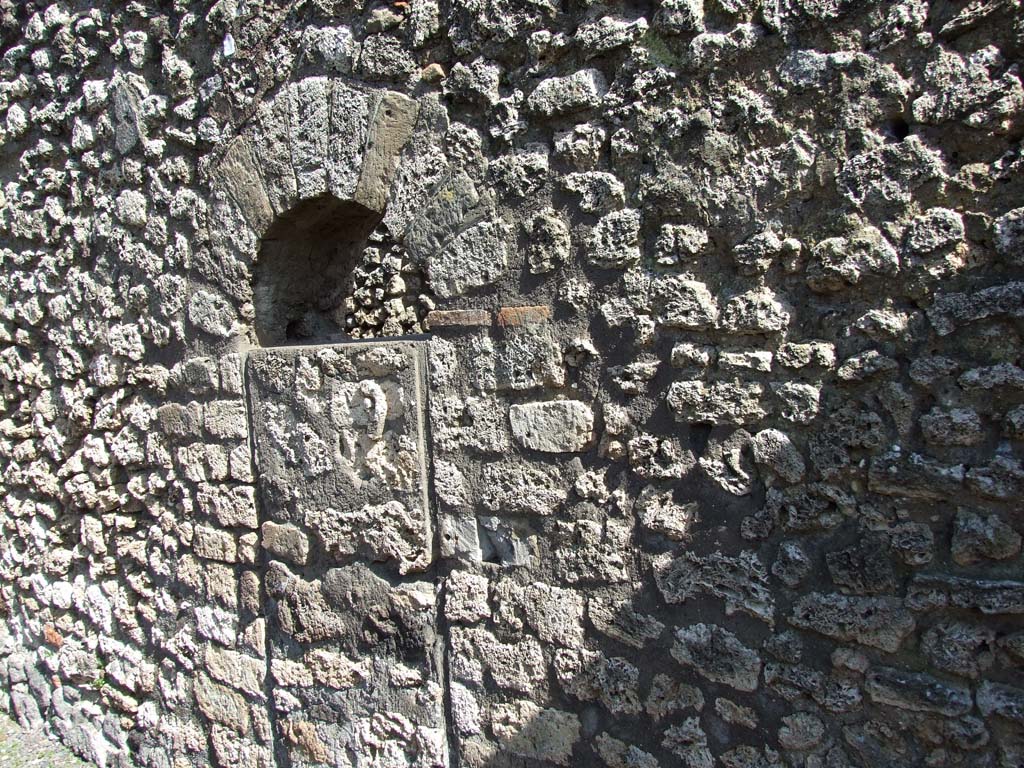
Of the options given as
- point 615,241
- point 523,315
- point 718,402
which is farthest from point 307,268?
point 718,402

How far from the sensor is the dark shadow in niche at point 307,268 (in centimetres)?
301

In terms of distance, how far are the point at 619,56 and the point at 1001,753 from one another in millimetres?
1953

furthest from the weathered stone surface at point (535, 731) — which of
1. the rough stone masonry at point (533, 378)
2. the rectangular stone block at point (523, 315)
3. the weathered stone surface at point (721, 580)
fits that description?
the rectangular stone block at point (523, 315)

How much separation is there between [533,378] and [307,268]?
53.5 inches

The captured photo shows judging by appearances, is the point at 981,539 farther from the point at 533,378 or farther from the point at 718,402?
the point at 533,378

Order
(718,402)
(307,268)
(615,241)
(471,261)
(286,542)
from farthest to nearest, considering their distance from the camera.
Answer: (307,268), (286,542), (471,261), (615,241), (718,402)

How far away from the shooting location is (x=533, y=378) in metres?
2.37

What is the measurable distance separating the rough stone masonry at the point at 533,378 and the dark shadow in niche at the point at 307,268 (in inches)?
0.7

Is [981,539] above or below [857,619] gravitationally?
above

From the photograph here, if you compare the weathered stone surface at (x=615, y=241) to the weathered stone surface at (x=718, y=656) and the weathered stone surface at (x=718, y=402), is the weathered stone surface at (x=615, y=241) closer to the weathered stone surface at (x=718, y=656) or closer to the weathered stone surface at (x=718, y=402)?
the weathered stone surface at (x=718, y=402)

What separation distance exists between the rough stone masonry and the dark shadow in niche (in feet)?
0.06

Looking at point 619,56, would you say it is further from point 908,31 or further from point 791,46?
point 908,31

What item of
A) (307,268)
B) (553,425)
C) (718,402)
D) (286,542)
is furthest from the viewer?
(307,268)

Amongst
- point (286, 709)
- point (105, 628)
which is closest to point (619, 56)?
point (286, 709)
